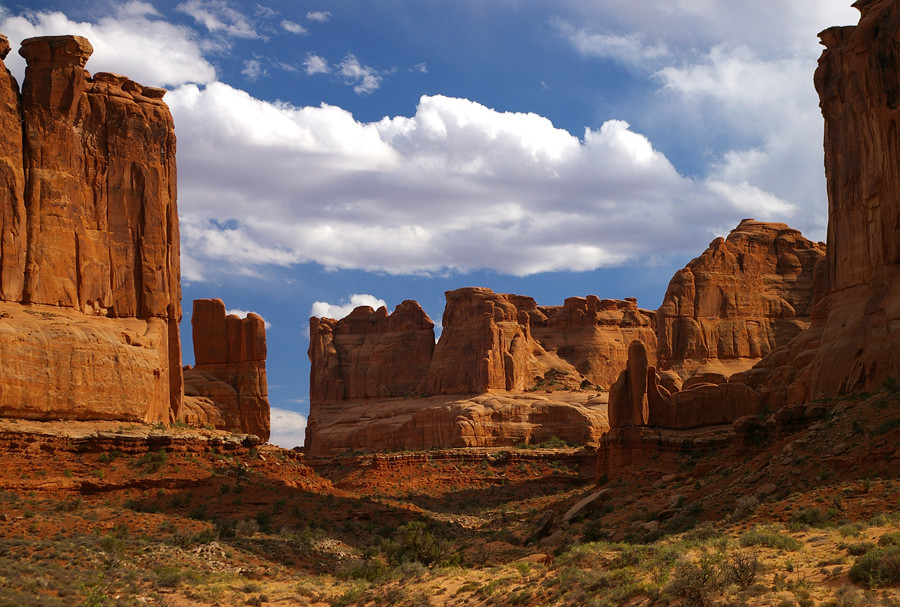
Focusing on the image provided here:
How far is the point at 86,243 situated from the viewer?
152 feet

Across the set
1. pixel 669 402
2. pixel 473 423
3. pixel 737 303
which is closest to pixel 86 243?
pixel 669 402

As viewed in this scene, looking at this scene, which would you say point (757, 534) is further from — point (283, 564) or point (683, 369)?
point (683, 369)

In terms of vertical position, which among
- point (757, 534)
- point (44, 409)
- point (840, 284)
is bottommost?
point (757, 534)

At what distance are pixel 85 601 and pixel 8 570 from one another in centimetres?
257

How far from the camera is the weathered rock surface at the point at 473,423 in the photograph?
8506 cm

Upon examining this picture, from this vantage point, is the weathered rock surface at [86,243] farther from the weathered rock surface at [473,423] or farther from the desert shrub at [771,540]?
the weathered rock surface at [473,423]

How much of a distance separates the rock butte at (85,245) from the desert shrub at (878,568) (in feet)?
101

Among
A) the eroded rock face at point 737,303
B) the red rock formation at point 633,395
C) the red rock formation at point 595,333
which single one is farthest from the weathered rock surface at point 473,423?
the red rock formation at point 633,395

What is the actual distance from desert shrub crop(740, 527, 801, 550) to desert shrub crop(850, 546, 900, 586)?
323cm

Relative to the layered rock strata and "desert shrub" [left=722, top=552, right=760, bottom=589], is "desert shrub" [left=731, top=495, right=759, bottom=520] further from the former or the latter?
the layered rock strata

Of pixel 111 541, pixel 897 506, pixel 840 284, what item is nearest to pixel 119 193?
pixel 111 541

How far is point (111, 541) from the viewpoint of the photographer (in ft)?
109

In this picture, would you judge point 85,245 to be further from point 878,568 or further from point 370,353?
point 370,353

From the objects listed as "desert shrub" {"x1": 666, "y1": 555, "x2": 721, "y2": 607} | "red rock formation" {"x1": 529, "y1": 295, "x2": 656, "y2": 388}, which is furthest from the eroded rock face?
"desert shrub" {"x1": 666, "y1": 555, "x2": 721, "y2": 607}
